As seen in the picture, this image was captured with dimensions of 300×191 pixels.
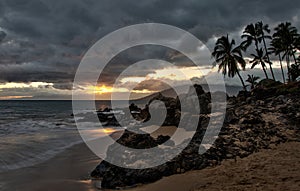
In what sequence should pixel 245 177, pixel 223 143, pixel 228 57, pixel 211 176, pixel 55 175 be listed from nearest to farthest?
1. pixel 245 177
2. pixel 211 176
3. pixel 55 175
4. pixel 223 143
5. pixel 228 57

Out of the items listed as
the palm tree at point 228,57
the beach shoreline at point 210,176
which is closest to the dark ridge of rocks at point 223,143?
the beach shoreline at point 210,176

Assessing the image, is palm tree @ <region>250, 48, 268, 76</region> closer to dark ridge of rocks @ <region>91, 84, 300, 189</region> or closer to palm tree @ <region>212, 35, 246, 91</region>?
palm tree @ <region>212, 35, 246, 91</region>

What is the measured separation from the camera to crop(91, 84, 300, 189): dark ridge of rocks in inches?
372

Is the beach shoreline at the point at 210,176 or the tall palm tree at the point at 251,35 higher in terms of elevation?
the tall palm tree at the point at 251,35

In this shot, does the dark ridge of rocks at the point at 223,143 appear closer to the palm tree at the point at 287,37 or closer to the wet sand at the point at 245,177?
the wet sand at the point at 245,177

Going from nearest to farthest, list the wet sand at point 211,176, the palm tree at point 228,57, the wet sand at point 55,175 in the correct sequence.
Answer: the wet sand at point 211,176, the wet sand at point 55,175, the palm tree at point 228,57

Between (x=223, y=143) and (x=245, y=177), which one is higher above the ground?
(x=223, y=143)

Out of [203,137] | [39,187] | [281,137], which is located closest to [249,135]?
[281,137]

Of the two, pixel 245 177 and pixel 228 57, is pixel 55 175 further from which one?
pixel 228 57

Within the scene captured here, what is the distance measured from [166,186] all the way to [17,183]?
6127mm

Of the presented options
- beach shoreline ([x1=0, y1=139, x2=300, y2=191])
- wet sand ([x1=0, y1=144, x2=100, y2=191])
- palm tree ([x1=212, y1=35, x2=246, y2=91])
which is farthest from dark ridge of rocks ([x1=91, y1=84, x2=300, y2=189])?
palm tree ([x1=212, y1=35, x2=246, y2=91])

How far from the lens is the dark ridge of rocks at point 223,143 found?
9.44 meters

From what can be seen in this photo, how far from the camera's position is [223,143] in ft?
39.7

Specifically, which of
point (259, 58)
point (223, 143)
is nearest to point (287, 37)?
point (259, 58)
